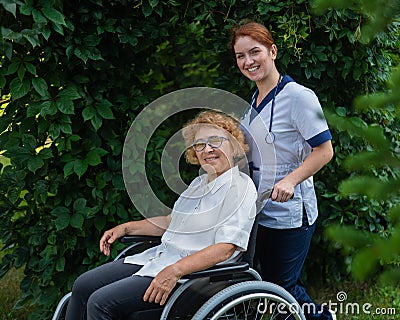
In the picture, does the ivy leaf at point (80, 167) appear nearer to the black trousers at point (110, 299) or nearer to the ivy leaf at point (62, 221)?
the ivy leaf at point (62, 221)

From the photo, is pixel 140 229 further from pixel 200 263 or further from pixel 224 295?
pixel 224 295

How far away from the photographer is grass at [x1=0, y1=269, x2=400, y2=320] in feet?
11.6

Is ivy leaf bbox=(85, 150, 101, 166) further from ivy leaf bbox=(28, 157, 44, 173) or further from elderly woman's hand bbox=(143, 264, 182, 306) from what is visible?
elderly woman's hand bbox=(143, 264, 182, 306)

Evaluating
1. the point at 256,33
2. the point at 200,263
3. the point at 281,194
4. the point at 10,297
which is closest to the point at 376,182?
the point at 281,194

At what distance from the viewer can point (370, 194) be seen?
1.07m

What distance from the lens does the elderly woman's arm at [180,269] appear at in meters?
2.24

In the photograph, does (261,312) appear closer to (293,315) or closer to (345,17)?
(293,315)

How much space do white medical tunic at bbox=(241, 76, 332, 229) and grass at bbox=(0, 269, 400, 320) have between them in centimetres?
118

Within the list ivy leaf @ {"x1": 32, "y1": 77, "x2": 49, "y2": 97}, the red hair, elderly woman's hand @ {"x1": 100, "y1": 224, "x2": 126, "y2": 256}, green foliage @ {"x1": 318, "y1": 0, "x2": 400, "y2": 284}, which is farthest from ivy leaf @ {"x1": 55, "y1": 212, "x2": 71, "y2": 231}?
green foliage @ {"x1": 318, "y1": 0, "x2": 400, "y2": 284}

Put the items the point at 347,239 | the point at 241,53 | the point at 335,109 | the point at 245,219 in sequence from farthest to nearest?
the point at 335,109 < the point at 241,53 < the point at 245,219 < the point at 347,239

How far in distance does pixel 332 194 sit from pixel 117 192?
3.96ft

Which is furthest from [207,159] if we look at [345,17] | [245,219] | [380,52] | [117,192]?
[380,52]

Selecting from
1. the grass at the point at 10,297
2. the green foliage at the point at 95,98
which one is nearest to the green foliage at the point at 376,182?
the green foliage at the point at 95,98

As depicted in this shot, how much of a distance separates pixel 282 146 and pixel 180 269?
2.15ft
